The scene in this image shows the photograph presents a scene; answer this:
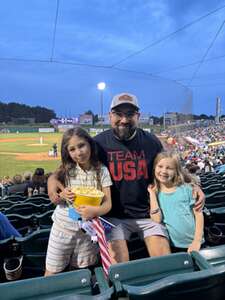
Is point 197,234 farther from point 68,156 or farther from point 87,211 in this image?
point 68,156

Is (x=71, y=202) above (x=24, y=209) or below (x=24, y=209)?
above

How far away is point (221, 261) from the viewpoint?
73.9 inches

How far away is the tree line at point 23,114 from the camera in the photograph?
44688 millimetres

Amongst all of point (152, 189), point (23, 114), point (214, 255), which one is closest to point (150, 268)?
point (214, 255)

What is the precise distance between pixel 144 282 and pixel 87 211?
1.86 ft

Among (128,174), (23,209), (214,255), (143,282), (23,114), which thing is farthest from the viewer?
(23,114)

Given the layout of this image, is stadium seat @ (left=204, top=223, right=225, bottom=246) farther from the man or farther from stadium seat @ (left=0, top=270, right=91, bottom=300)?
stadium seat @ (left=0, top=270, right=91, bottom=300)

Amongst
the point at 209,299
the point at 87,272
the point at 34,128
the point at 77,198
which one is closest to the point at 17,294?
the point at 87,272

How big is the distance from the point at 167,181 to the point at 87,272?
3.45 feet

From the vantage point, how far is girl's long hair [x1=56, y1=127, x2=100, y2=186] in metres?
2.23

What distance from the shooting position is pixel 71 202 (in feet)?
6.87

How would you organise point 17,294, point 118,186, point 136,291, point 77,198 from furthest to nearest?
point 118,186
point 77,198
point 17,294
point 136,291

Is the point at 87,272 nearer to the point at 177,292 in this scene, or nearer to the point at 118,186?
the point at 177,292

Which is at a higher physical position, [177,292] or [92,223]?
[92,223]
